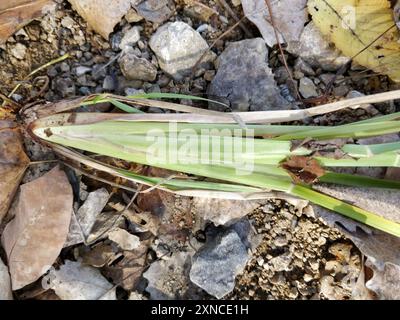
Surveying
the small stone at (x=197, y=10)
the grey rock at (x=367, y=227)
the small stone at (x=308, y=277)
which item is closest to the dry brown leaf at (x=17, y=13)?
the small stone at (x=197, y=10)

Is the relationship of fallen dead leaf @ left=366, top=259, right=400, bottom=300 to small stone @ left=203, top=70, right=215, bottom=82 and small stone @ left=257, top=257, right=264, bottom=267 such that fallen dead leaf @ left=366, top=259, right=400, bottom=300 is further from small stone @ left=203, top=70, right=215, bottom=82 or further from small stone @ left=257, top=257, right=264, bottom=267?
small stone @ left=203, top=70, right=215, bottom=82

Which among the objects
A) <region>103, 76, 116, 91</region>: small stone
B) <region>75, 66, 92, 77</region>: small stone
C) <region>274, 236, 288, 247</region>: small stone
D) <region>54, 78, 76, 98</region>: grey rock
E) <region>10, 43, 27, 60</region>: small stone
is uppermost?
<region>10, 43, 27, 60</region>: small stone

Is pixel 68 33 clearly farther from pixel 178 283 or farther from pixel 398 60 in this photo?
pixel 398 60

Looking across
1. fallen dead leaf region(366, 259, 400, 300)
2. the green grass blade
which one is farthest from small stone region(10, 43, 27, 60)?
fallen dead leaf region(366, 259, 400, 300)

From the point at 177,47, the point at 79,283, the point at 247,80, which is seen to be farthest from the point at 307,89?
the point at 79,283

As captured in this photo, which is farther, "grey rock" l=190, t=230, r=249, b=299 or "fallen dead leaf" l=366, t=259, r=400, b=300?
"grey rock" l=190, t=230, r=249, b=299

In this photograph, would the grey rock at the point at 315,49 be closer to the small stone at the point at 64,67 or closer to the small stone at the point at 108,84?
the small stone at the point at 108,84
